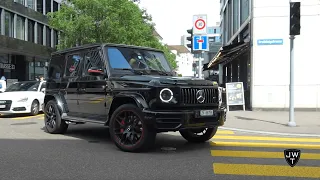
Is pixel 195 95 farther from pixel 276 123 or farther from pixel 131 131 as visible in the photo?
pixel 276 123

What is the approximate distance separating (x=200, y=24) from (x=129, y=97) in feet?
22.1

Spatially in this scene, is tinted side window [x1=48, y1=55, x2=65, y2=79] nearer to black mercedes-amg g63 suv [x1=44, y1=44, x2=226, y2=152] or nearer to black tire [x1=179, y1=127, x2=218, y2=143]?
black mercedes-amg g63 suv [x1=44, y1=44, x2=226, y2=152]

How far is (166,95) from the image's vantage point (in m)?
6.16

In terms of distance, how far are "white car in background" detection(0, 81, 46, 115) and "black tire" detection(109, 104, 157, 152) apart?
8.15 meters

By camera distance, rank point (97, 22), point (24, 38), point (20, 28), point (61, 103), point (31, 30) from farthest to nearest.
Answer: point (31, 30)
point (24, 38)
point (20, 28)
point (97, 22)
point (61, 103)

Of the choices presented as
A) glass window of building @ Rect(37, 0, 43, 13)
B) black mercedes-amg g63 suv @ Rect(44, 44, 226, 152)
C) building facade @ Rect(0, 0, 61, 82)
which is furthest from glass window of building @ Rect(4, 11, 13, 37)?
black mercedes-amg g63 suv @ Rect(44, 44, 226, 152)

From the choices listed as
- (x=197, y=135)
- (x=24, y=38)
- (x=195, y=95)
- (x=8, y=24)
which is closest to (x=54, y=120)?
(x=197, y=135)

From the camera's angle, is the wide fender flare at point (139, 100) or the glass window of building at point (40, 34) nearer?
the wide fender flare at point (139, 100)

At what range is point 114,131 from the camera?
6688mm

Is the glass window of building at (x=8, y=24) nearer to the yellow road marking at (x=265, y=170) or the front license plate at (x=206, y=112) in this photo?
the front license plate at (x=206, y=112)

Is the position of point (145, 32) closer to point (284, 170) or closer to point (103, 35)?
point (103, 35)

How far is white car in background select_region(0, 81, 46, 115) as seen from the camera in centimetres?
1340

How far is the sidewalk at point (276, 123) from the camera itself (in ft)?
33.8

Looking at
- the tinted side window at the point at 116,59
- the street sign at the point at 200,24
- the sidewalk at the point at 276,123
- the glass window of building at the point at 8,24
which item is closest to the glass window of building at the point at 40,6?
A: the glass window of building at the point at 8,24
